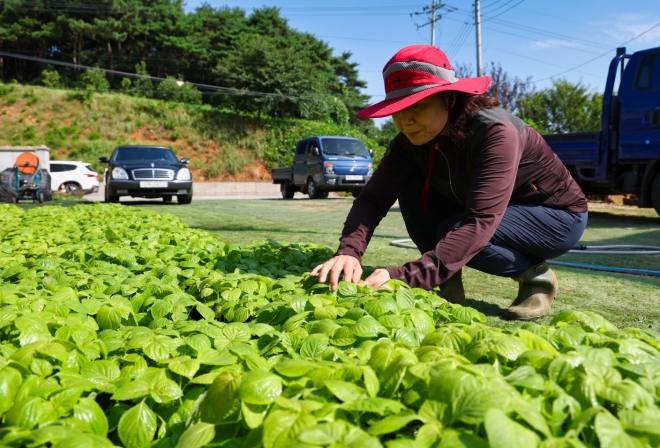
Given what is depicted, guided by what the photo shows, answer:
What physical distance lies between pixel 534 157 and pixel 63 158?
108 ft

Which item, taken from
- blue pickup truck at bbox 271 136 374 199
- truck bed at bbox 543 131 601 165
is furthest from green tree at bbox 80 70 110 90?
truck bed at bbox 543 131 601 165

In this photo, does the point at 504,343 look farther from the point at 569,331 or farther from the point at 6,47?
the point at 6,47

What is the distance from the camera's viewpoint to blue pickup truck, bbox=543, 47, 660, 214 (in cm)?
904

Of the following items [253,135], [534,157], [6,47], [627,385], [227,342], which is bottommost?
[227,342]

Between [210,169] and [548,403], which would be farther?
[210,169]

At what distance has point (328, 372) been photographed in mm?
1223

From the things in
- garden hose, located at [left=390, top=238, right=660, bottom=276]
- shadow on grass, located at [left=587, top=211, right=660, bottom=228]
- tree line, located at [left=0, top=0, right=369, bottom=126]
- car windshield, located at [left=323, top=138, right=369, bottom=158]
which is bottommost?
shadow on grass, located at [left=587, top=211, right=660, bottom=228]

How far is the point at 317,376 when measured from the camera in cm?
122

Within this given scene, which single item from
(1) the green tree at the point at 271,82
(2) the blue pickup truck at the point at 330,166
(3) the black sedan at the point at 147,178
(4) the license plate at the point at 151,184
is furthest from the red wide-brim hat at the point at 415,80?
(1) the green tree at the point at 271,82

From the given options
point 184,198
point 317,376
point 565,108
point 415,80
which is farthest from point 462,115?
point 565,108

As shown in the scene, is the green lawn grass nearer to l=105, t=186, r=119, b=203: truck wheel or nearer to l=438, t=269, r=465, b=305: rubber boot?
l=438, t=269, r=465, b=305: rubber boot

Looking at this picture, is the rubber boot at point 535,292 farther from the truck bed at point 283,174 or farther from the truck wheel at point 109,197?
the truck bed at point 283,174

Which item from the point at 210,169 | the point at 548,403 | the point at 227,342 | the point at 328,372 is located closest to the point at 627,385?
the point at 548,403

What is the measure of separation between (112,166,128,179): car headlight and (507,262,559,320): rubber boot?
12021 millimetres
